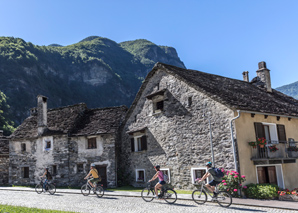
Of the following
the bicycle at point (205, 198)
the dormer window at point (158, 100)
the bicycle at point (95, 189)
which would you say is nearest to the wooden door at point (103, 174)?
the bicycle at point (95, 189)

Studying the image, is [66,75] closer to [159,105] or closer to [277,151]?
[159,105]

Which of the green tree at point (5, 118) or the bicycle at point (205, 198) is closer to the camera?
the bicycle at point (205, 198)

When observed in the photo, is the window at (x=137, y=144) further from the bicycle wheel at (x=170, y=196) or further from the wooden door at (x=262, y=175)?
the bicycle wheel at (x=170, y=196)

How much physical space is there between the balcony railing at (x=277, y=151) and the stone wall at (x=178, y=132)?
76.4 inches

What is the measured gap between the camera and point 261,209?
1180 cm

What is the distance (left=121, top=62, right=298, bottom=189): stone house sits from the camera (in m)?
16.7

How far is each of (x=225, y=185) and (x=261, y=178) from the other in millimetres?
3518

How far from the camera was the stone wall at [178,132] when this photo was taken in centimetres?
1728

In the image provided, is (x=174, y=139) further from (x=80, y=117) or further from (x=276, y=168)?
(x=80, y=117)

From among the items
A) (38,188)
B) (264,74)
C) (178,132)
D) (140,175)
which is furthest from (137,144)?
(264,74)

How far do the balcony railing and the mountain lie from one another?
79.4m

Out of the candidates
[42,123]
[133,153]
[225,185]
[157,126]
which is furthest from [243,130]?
[42,123]

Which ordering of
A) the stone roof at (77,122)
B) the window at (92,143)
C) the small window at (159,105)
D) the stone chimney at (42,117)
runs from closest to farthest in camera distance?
the small window at (159,105) → the window at (92,143) → the stone roof at (77,122) → the stone chimney at (42,117)

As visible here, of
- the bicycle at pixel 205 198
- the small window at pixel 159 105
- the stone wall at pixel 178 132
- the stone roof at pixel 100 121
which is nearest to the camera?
the bicycle at pixel 205 198
